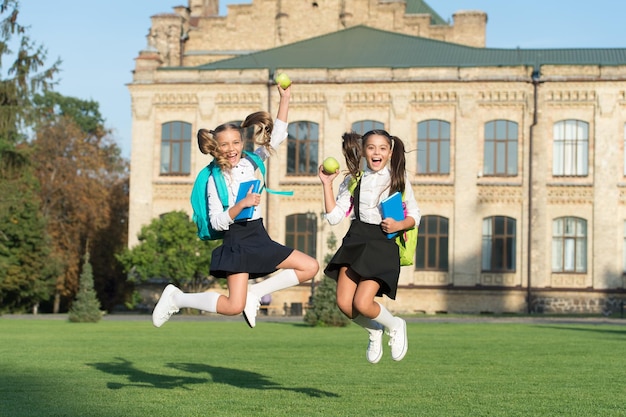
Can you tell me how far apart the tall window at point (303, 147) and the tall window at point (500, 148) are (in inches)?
314

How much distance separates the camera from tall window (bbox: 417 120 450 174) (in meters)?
55.4

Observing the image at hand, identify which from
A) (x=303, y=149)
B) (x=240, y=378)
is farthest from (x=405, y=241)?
(x=303, y=149)

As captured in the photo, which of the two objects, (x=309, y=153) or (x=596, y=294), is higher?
(x=309, y=153)

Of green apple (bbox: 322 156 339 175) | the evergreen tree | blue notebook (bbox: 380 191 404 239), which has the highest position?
green apple (bbox: 322 156 339 175)

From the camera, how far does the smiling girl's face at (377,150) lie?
1187 centimetres

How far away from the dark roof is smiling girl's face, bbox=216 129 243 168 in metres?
44.1

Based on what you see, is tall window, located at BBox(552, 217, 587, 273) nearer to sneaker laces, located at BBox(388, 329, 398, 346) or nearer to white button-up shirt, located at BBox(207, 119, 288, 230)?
sneaker laces, located at BBox(388, 329, 398, 346)

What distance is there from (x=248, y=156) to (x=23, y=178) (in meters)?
46.1

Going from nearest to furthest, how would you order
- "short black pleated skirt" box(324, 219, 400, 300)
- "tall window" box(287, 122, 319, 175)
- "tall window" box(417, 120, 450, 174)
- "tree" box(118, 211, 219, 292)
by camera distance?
1. "short black pleated skirt" box(324, 219, 400, 300)
2. "tree" box(118, 211, 219, 292)
3. "tall window" box(417, 120, 450, 174)
4. "tall window" box(287, 122, 319, 175)

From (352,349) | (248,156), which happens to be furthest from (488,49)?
(248,156)

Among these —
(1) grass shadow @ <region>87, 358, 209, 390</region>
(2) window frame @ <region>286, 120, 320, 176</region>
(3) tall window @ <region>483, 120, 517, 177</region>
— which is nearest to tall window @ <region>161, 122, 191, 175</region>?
(2) window frame @ <region>286, 120, 320, 176</region>

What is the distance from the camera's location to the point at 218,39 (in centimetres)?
6531

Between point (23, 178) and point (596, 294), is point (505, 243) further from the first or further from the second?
point (23, 178)

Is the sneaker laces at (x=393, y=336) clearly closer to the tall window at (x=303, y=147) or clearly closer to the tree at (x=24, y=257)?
the tree at (x=24, y=257)
